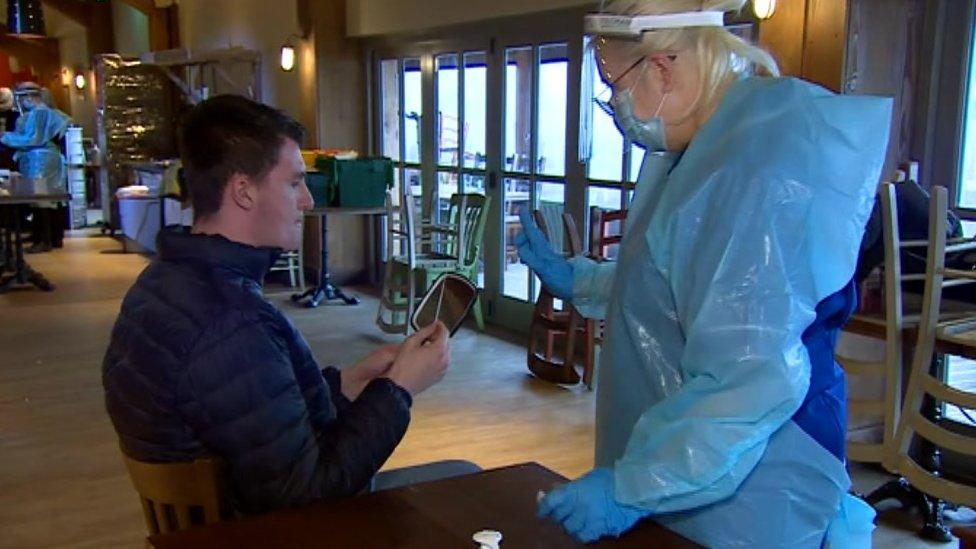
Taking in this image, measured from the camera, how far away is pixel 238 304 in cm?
144

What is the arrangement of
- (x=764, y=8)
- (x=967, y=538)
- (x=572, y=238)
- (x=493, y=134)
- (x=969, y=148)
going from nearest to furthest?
(x=967, y=538), (x=969, y=148), (x=764, y=8), (x=572, y=238), (x=493, y=134)

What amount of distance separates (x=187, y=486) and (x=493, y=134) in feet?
15.7

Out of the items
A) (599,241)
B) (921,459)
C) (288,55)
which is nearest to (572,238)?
(599,241)

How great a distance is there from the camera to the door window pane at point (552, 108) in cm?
539

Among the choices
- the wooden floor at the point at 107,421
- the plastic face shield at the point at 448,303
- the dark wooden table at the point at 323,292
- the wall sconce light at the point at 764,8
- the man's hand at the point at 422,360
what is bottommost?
the wooden floor at the point at 107,421

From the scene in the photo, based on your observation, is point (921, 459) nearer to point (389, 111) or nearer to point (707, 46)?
point (707, 46)

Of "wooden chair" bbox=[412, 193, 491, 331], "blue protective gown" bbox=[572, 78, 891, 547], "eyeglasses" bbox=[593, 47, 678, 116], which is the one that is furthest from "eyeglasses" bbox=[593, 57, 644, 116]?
"wooden chair" bbox=[412, 193, 491, 331]

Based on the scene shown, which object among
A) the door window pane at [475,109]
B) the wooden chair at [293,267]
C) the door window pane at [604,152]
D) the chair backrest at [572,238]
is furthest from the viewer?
the wooden chair at [293,267]

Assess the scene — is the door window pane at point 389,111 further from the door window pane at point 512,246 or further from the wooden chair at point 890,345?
the wooden chair at point 890,345

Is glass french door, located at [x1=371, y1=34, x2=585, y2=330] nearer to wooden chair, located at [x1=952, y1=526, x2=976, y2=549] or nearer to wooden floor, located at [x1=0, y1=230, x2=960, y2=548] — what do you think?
wooden floor, located at [x1=0, y1=230, x2=960, y2=548]

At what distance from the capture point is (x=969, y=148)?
3.59m

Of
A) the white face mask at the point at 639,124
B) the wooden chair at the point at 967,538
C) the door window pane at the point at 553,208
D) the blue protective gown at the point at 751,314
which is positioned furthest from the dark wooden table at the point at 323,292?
the blue protective gown at the point at 751,314

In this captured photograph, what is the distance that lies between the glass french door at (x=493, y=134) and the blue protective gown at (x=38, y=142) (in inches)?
200

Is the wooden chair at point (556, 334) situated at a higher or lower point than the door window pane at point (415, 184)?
lower
